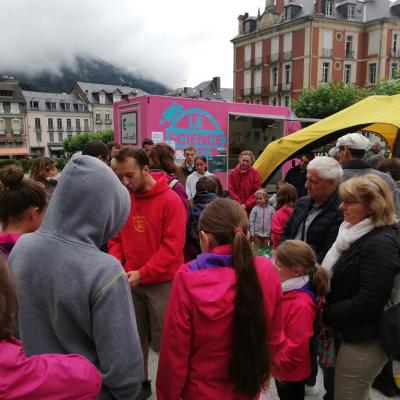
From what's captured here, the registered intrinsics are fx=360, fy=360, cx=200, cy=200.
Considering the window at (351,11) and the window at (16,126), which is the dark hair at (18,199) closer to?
the window at (351,11)

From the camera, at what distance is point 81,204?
139cm

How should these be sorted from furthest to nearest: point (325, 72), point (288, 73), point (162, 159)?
point (288, 73) → point (325, 72) → point (162, 159)

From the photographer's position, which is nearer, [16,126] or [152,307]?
[152,307]

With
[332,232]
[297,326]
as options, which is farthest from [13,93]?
[297,326]

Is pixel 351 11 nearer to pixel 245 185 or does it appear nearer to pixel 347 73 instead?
pixel 347 73

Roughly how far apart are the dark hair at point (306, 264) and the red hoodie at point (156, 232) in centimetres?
80

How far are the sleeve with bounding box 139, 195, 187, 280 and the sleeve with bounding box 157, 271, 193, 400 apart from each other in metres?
0.87

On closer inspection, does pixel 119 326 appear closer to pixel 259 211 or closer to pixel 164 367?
pixel 164 367

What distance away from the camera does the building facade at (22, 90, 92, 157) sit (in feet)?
221

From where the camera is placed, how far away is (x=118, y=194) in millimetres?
1496

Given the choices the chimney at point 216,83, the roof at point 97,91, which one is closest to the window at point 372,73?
the chimney at point 216,83

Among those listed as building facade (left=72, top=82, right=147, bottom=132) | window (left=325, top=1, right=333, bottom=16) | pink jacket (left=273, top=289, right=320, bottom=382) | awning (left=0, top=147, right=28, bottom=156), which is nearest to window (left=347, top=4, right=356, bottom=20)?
window (left=325, top=1, right=333, bottom=16)

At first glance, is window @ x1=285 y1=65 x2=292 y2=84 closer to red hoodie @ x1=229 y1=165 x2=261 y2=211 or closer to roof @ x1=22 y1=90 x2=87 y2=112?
red hoodie @ x1=229 y1=165 x2=261 y2=211

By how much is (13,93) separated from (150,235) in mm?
74017
